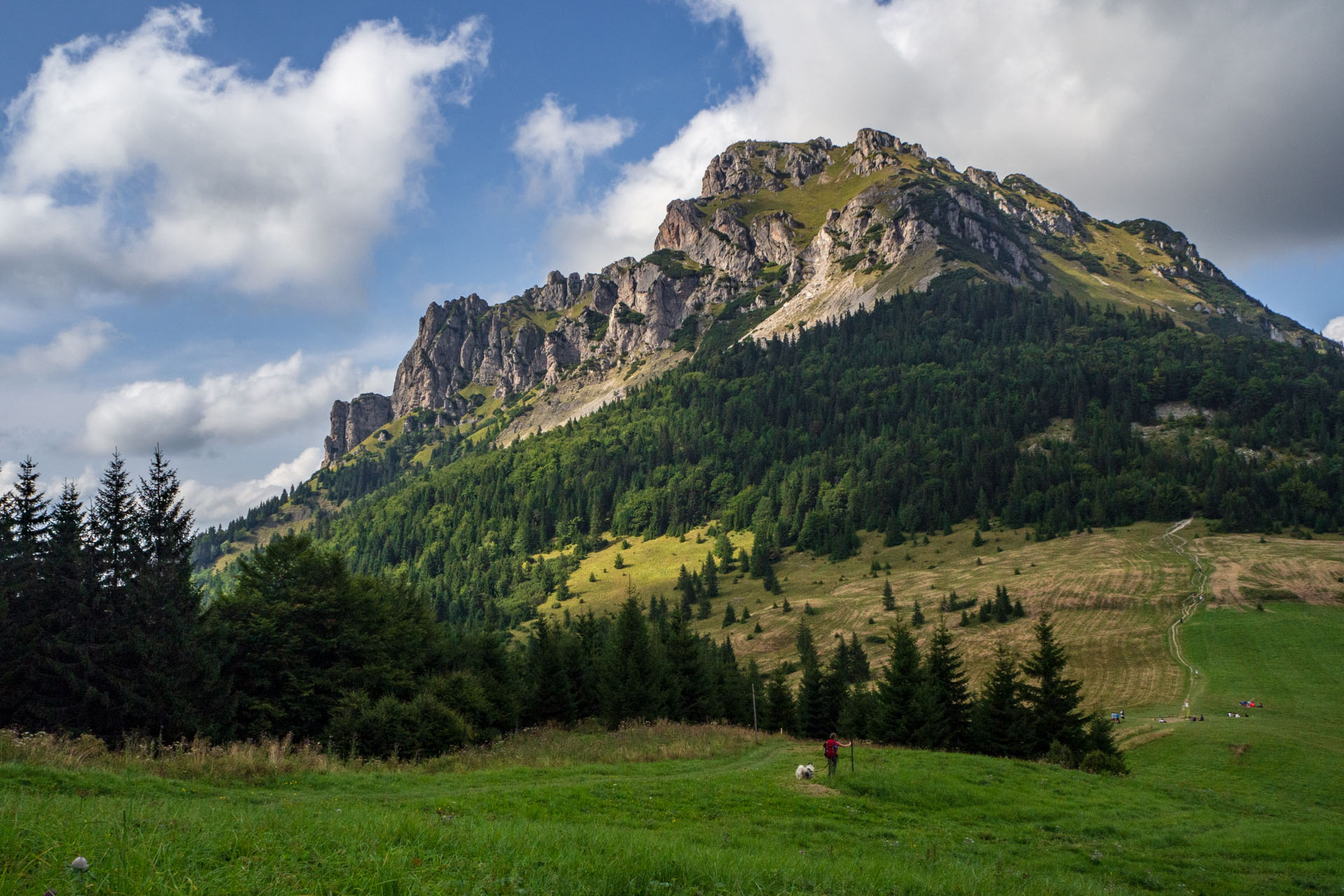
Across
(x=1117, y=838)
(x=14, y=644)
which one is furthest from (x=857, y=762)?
(x=14, y=644)

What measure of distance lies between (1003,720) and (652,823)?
33900 mm

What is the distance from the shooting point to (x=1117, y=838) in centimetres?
2061

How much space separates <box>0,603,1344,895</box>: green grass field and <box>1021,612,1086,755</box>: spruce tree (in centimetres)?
492

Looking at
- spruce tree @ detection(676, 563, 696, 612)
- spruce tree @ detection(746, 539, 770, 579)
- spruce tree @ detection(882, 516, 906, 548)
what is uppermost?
spruce tree @ detection(882, 516, 906, 548)

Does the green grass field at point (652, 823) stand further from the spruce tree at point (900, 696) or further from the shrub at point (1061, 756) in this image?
the spruce tree at point (900, 696)

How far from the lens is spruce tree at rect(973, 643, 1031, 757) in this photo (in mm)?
40281

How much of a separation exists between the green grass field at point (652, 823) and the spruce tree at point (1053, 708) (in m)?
4.92

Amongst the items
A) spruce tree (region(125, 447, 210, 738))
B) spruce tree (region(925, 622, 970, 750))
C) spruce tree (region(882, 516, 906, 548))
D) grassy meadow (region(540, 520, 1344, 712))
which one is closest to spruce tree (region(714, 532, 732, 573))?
grassy meadow (region(540, 520, 1344, 712))

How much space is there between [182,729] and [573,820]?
978 inches

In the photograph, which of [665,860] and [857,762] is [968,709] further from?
[665,860]

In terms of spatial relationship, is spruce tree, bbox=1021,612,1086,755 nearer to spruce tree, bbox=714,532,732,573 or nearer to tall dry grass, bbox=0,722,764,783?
tall dry grass, bbox=0,722,764,783

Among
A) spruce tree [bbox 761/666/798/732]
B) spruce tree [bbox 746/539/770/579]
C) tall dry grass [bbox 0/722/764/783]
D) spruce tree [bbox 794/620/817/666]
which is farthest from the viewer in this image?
spruce tree [bbox 746/539/770/579]

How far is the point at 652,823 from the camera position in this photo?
1556cm

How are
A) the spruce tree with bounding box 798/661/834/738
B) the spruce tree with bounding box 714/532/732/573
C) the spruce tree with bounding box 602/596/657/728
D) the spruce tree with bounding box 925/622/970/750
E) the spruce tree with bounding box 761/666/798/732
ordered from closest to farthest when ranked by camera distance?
the spruce tree with bounding box 925/622/970/750 < the spruce tree with bounding box 602/596/657/728 < the spruce tree with bounding box 798/661/834/738 < the spruce tree with bounding box 761/666/798/732 < the spruce tree with bounding box 714/532/732/573
